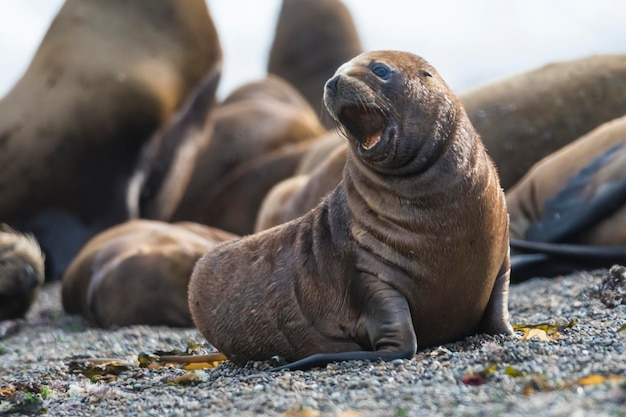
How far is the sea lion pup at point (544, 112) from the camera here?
28.7 ft

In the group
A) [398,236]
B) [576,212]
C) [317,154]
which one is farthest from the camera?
[317,154]

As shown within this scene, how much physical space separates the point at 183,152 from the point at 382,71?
681 cm

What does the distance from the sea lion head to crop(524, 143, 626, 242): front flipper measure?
266cm

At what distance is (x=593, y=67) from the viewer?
9.18 m

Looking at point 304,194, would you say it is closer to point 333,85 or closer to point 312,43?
point 333,85

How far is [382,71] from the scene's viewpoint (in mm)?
4562

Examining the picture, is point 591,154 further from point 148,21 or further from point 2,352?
point 148,21

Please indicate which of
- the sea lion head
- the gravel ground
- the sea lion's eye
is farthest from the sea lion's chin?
the gravel ground

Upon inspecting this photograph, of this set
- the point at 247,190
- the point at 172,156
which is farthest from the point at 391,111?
the point at 247,190

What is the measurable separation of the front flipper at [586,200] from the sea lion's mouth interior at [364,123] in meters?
2.85

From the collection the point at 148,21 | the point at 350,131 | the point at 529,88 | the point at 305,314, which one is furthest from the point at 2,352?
the point at 148,21

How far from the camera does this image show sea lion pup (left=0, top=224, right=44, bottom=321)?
8272mm

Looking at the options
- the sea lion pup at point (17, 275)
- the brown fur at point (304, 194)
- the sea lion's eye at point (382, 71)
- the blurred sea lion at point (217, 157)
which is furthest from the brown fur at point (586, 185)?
the blurred sea lion at point (217, 157)

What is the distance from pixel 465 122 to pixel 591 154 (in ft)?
9.50
